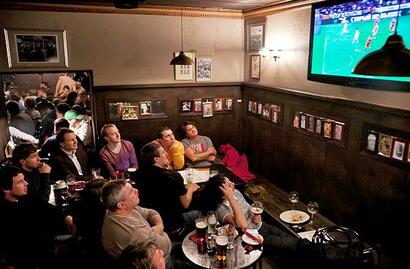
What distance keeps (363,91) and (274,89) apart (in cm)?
174

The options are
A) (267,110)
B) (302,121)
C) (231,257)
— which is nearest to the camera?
(231,257)

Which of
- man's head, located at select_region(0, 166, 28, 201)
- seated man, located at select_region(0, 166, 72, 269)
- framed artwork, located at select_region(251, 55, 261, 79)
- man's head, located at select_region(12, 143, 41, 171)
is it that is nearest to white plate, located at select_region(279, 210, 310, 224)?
seated man, located at select_region(0, 166, 72, 269)

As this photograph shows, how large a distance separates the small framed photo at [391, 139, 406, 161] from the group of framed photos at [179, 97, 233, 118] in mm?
3462

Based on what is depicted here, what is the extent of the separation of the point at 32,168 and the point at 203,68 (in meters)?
3.59

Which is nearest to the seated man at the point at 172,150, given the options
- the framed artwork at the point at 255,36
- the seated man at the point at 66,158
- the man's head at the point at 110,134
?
the man's head at the point at 110,134

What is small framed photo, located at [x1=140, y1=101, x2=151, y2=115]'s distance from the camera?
5984 millimetres

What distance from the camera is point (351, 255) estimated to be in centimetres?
311

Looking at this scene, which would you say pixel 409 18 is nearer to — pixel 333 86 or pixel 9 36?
pixel 333 86

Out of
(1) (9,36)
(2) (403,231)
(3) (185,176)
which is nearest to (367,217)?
(2) (403,231)

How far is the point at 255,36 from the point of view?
19.6ft

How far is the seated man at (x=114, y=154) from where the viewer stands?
4.57 meters

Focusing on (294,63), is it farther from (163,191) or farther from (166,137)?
(163,191)

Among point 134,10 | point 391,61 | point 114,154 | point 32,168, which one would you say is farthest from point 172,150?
point 391,61

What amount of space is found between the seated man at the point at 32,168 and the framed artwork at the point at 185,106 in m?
3.02
